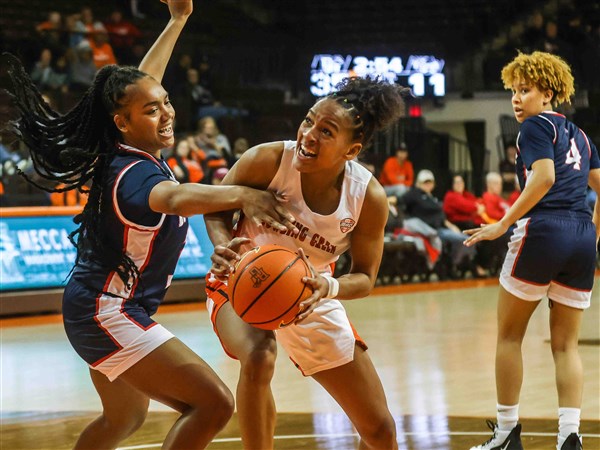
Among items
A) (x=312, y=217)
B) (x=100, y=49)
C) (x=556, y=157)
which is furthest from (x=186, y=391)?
(x=100, y=49)

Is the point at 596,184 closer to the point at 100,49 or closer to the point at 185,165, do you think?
the point at 185,165

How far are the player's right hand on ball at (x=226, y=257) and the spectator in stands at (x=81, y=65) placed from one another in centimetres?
1172

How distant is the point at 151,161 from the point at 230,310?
66 cm

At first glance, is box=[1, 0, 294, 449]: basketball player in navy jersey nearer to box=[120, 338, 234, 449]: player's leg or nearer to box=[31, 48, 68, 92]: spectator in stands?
box=[120, 338, 234, 449]: player's leg

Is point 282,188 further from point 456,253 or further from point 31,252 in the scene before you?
point 456,253

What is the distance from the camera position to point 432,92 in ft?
66.1

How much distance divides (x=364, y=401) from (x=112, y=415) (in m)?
0.91

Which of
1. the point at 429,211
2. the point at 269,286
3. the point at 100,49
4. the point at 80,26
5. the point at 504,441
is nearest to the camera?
the point at 269,286

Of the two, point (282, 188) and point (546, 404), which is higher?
point (282, 188)

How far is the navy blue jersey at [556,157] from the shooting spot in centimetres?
510

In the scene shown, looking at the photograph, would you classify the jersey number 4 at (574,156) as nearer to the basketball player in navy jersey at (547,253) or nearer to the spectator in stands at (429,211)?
the basketball player in navy jersey at (547,253)

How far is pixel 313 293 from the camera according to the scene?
348 cm

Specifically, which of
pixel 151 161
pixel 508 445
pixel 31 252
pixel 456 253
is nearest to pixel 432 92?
pixel 456 253

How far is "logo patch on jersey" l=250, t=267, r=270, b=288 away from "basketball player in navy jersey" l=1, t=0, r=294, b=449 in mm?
190
